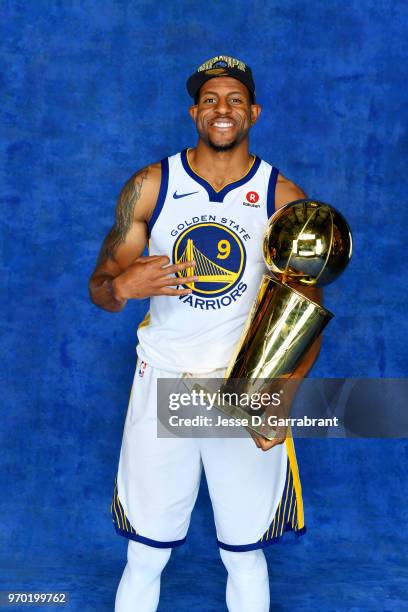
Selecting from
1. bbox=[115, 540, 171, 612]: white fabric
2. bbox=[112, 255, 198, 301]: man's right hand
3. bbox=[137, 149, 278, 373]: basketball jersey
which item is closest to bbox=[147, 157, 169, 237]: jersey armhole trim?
bbox=[137, 149, 278, 373]: basketball jersey

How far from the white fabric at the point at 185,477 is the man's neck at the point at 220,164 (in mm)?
A: 519

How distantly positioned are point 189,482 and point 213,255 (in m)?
0.63

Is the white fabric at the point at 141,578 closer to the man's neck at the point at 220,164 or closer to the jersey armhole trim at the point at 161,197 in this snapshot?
the jersey armhole trim at the point at 161,197

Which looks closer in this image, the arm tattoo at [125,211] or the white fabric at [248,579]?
the arm tattoo at [125,211]

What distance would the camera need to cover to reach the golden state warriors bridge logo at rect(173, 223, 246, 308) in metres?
2.22

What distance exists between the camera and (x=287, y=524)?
2393 millimetres

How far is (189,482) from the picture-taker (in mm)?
2346

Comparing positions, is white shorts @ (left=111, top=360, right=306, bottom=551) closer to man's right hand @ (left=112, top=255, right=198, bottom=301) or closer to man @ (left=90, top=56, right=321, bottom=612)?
man @ (left=90, top=56, right=321, bottom=612)

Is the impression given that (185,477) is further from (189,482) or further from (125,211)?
(125,211)

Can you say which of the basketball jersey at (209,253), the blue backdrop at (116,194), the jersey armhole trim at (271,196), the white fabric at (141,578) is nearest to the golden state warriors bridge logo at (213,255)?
the basketball jersey at (209,253)

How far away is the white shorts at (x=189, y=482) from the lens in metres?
2.31

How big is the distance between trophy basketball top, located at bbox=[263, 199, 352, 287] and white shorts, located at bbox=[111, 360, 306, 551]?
0.41 m

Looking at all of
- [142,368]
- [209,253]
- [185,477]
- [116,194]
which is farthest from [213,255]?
[116,194]

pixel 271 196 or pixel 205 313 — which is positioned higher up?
pixel 271 196
